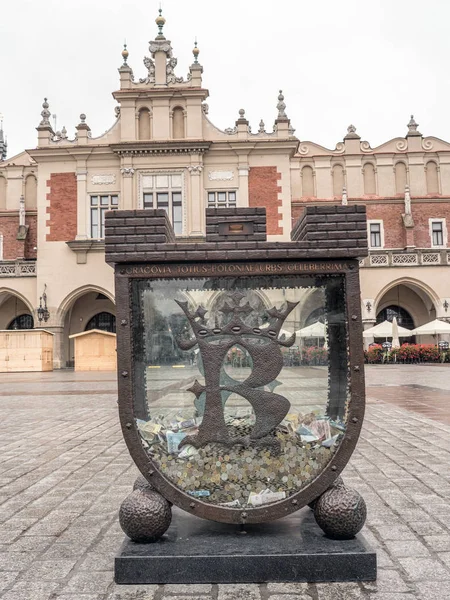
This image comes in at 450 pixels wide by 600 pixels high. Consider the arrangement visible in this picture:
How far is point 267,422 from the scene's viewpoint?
2863mm

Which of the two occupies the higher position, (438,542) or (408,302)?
(408,302)

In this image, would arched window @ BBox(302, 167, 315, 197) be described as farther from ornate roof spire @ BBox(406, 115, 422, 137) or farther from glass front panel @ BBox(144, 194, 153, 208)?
glass front panel @ BBox(144, 194, 153, 208)

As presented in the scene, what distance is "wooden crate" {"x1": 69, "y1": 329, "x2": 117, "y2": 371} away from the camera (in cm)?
2388

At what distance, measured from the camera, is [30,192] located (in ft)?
105

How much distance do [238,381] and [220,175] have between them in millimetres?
25313

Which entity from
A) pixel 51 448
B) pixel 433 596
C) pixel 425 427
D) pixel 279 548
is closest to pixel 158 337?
pixel 279 548

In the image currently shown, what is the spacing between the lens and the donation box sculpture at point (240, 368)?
278cm

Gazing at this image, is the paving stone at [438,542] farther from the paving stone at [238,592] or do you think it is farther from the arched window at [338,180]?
the arched window at [338,180]

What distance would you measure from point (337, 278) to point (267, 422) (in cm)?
79

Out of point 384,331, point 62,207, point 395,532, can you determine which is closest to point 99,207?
point 62,207

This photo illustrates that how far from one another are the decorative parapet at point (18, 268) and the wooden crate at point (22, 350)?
5.25 metres

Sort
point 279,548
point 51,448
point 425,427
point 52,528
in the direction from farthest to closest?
point 425,427, point 51,448, point 52,528, point 279,548

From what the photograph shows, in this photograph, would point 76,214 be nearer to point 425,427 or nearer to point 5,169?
point 5,169

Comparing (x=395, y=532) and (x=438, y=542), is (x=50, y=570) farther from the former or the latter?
(x=438, y=542)
